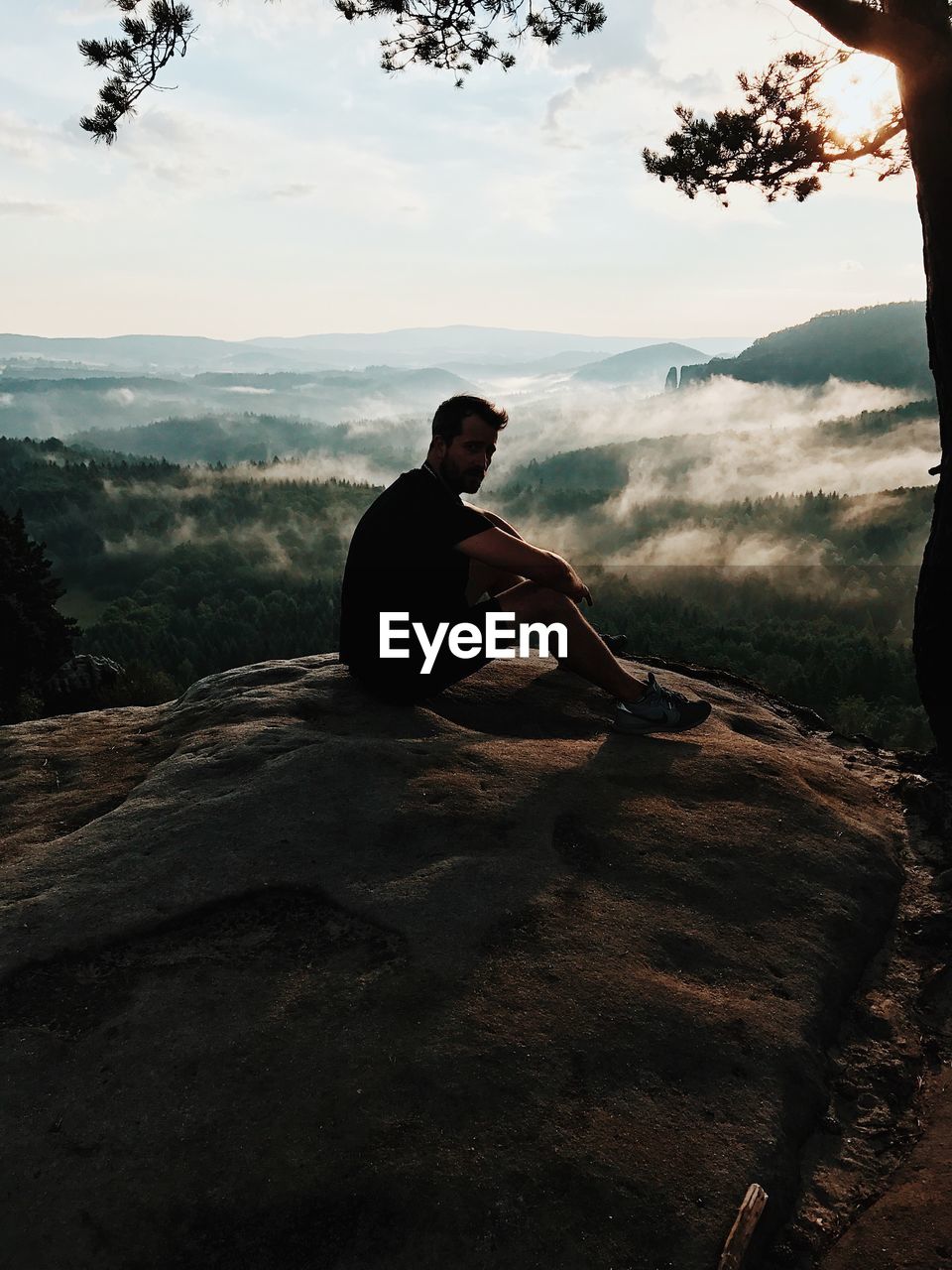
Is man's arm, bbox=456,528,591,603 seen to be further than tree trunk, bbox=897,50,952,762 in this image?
No

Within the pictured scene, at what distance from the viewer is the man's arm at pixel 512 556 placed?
632 centimetres

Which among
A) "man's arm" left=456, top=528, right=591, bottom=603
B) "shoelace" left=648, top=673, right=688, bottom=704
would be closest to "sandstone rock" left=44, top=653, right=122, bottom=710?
"shoelace" left=648, top=673, right=688, bottom=704

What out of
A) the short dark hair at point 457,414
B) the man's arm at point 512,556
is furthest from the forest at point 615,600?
the man's arm at point 512,556

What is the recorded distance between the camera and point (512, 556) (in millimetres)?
6359

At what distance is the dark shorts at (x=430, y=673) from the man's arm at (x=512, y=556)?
0.71 metres

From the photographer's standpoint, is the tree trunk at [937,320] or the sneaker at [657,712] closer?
the sneaker at [657,712]

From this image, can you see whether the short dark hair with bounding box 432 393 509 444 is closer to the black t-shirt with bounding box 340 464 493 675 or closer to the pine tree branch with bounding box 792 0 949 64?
the black t-shirt with bounding box 340 464 493 675

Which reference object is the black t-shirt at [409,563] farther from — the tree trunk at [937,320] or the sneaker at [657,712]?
the tree trunk at [937,320]

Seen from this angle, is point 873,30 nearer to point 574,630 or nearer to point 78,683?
point 574,630

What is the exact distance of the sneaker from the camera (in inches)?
282

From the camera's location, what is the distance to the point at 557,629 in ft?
23.8

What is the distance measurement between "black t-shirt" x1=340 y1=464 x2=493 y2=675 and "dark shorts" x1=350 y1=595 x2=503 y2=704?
26mm

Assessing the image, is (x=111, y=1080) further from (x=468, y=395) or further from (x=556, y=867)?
(x=468, y=395)

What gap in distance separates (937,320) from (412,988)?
7812mm
